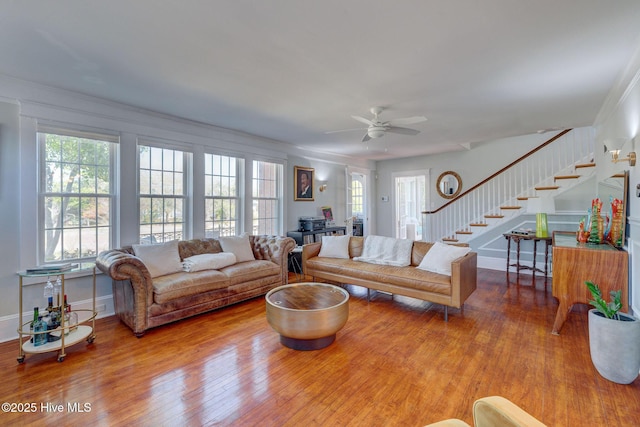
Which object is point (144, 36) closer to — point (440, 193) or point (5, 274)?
point (5, 274)

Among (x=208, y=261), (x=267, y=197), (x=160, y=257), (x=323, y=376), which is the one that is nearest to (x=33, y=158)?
(x=160, y=257)

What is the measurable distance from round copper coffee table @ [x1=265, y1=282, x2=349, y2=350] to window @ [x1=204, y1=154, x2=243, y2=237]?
2.31 metres

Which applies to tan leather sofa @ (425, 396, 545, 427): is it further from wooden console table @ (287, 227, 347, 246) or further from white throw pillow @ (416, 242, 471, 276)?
wooden console table @ (287, 227, 347, 246)

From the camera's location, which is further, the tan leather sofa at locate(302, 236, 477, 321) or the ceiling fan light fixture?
the ceiling fan light fixture

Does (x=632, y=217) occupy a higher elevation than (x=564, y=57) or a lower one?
lower

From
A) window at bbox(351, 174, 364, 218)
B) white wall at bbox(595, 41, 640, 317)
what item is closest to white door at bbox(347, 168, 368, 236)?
window at bbox(351, 174, 364, 218)

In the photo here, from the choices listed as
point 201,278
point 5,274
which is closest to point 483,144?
point 201,278

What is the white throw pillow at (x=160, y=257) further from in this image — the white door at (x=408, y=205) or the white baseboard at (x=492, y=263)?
the white door at (x=408, y=205)

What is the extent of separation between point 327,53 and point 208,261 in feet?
9.21

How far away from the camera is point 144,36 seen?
7.07 feet

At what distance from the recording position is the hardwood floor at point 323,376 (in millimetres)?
1819

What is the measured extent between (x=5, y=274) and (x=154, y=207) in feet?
5.18

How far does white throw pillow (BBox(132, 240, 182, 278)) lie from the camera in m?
3.42

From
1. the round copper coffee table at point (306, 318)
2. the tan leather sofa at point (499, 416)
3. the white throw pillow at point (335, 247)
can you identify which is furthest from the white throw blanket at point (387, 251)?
the tan leather sofa at point (499, 416)
